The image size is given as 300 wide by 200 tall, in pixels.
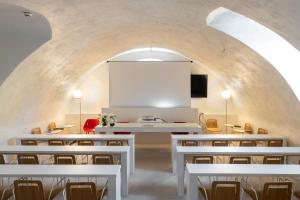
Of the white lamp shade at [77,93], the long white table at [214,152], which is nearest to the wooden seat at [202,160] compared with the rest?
the long white table at [214,152]

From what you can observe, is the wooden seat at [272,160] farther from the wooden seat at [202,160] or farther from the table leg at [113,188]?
the table leg at [113,188]

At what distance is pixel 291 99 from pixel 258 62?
4.27ft

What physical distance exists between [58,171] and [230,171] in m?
2.74

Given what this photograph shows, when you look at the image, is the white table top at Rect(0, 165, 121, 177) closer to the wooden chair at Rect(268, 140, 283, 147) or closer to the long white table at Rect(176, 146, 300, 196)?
the long white table at Rect(176, 146, 300, 196)

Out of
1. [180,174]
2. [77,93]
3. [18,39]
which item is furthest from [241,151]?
[77,93]

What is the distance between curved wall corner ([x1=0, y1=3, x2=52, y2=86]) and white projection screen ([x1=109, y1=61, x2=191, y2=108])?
630 cm

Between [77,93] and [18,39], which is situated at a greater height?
[18,39]

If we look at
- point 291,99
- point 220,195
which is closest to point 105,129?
point 291,99

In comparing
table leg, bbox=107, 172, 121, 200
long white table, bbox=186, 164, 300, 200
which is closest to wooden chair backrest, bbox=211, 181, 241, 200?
long white table, bbox=186, 164, 300, 200

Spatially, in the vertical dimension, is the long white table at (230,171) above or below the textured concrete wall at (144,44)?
below

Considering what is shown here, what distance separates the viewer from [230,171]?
5820 millimetres

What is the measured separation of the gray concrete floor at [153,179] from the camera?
25.4 feet

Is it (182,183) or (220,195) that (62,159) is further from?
(220,195)

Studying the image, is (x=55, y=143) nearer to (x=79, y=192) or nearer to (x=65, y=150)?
(x=65, y=150)
